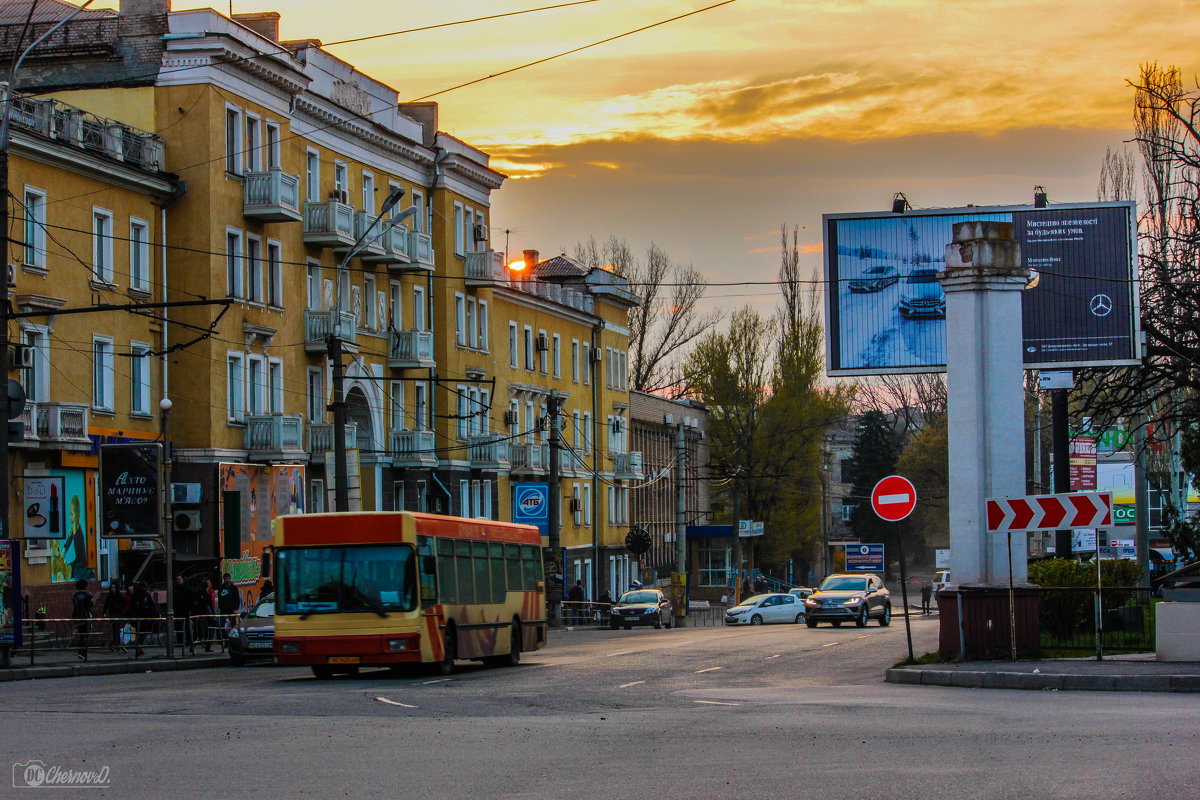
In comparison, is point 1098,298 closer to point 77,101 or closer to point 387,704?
point 387,704

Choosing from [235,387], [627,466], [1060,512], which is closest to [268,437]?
[235,387]

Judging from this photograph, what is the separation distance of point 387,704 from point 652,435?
229 ft

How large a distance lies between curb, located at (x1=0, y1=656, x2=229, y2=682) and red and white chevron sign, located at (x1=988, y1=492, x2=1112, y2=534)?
15.7m

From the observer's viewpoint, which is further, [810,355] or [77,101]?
[810,355]

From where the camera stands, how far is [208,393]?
1665 inches

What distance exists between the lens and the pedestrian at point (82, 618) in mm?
29812

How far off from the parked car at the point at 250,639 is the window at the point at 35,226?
10901 mm

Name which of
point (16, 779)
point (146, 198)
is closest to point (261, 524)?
point (146, 198)

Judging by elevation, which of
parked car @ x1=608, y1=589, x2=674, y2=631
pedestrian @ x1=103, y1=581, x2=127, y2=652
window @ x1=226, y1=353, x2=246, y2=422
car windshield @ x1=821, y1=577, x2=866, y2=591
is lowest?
parked car @ x1=608, y1=589, x2=674, y2=631

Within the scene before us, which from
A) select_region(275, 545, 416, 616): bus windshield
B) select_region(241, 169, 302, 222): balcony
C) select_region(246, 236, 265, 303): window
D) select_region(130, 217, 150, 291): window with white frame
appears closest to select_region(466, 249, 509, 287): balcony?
select_region(246, 236, 265, 303): window

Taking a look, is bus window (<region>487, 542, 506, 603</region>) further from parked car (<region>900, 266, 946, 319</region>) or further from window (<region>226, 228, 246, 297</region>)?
window (<region>226, 228, 246, 297</region>)

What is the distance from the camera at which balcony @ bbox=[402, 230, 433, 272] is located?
54.2 metres

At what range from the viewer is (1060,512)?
2255cm

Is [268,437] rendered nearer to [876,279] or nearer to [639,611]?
[639,611]
